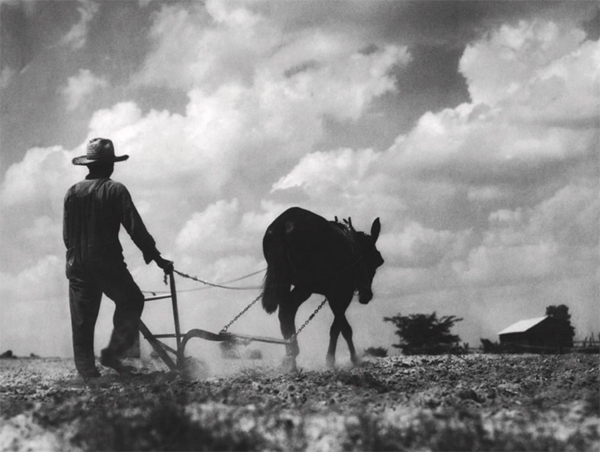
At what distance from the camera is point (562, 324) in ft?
109

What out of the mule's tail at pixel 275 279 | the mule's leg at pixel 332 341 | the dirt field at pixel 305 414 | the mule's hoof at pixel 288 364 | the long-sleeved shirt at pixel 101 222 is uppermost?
the long-sleeved shirt at pixel 101 222

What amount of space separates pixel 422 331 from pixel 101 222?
19766 millimetres

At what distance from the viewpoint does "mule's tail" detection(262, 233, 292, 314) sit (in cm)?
1049

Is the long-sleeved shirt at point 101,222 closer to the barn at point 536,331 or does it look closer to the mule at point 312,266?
the mule at point 312,266

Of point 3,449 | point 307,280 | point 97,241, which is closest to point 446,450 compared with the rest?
point 3,449

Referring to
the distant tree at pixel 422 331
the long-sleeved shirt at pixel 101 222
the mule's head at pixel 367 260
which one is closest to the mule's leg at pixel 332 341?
the mule's head at pixel 367 260

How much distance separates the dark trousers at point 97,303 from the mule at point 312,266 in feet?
7.18

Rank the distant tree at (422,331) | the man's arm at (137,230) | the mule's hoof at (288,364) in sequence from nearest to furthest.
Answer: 1. the man's arm at (137,230)
2. the mule's hoof at (288,364)
3. the distant tree at (422,331)

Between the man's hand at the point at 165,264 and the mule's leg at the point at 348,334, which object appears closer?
the man's hand at the point at 165,264

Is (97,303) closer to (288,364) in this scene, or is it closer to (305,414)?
(288,364)

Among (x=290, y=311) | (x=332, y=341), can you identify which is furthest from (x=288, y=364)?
(x=332, y=341)

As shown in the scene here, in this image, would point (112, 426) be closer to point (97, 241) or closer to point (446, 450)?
point (446, 450)

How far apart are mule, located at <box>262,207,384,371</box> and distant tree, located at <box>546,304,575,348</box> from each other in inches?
765

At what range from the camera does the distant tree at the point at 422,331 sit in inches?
1061
